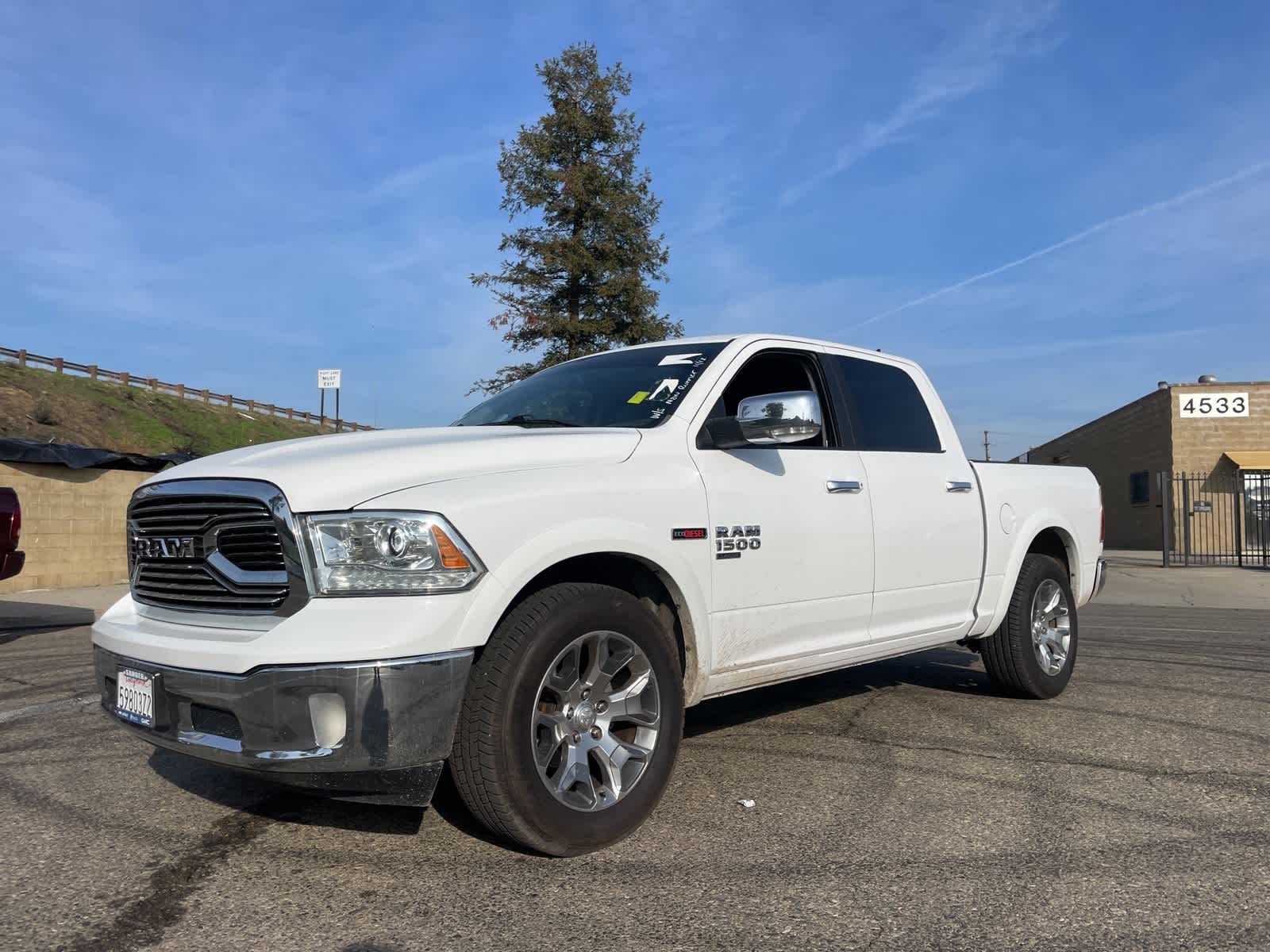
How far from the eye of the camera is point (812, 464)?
4.38 metres

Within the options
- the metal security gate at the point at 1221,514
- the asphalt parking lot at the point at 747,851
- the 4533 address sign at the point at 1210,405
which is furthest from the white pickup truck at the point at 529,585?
the 4533 address sign at the point at 1210,405

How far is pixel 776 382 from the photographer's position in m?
4.70

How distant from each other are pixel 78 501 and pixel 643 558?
14468 millimetres

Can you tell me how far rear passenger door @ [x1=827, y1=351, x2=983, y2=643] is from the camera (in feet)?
15.5

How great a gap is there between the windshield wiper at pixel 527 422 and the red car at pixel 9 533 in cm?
625

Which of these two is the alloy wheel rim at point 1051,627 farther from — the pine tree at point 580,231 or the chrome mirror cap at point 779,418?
the pine tree at point 580,231

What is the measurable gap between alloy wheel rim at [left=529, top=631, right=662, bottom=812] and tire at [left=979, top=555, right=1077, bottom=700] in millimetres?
2953

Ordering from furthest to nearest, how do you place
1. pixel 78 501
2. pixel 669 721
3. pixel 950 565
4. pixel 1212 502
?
pixel 1212 502
pixel 78 501
pixel 950 565
pixel 669 721

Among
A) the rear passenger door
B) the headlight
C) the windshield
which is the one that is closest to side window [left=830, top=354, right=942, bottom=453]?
the rear passenger door

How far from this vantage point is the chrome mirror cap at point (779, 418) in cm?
394

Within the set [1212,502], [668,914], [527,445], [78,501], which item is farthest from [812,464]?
[1212,502]

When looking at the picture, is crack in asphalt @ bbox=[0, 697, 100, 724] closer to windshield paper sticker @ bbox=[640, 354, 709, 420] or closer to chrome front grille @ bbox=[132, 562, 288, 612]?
chrome front grille @ bbox=[132, 562, 288, 612]

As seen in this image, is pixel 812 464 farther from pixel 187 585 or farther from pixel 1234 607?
pixel 1234 607

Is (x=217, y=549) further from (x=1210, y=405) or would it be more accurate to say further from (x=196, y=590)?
(x=1210, y=405)
